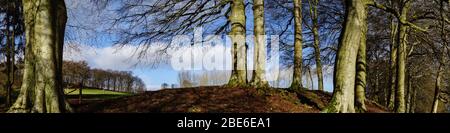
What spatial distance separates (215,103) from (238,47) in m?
3.68

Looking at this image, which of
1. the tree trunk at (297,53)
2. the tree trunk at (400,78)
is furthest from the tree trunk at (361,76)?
the tree trunk at (400,78)

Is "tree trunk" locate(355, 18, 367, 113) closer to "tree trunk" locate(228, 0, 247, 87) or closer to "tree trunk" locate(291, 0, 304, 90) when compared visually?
"tree trunk" locate(291, 0, 304, 90)

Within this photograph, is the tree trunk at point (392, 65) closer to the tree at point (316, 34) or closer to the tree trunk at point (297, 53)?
the tree at point (316, 34)

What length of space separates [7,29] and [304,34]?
59.1 feet

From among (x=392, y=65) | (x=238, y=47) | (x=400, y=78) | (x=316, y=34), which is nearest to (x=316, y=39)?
(x=316, y=34)

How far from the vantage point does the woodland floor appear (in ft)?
38.1

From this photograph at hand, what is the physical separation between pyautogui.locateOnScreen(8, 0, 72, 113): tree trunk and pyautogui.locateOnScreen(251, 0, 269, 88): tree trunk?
6.87 meters

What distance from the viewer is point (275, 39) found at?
26.0 metres

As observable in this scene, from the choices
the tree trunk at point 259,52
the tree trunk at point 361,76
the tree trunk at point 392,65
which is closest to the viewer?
the tree trunk at point 361,76

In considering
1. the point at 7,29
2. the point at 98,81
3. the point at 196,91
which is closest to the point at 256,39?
the point at 196,91

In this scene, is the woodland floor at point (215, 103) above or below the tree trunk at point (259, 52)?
below

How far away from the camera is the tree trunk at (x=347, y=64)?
1056 centimetres

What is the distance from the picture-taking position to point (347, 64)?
34.6 ft

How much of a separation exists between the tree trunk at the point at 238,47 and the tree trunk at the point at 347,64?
502 centimetres
